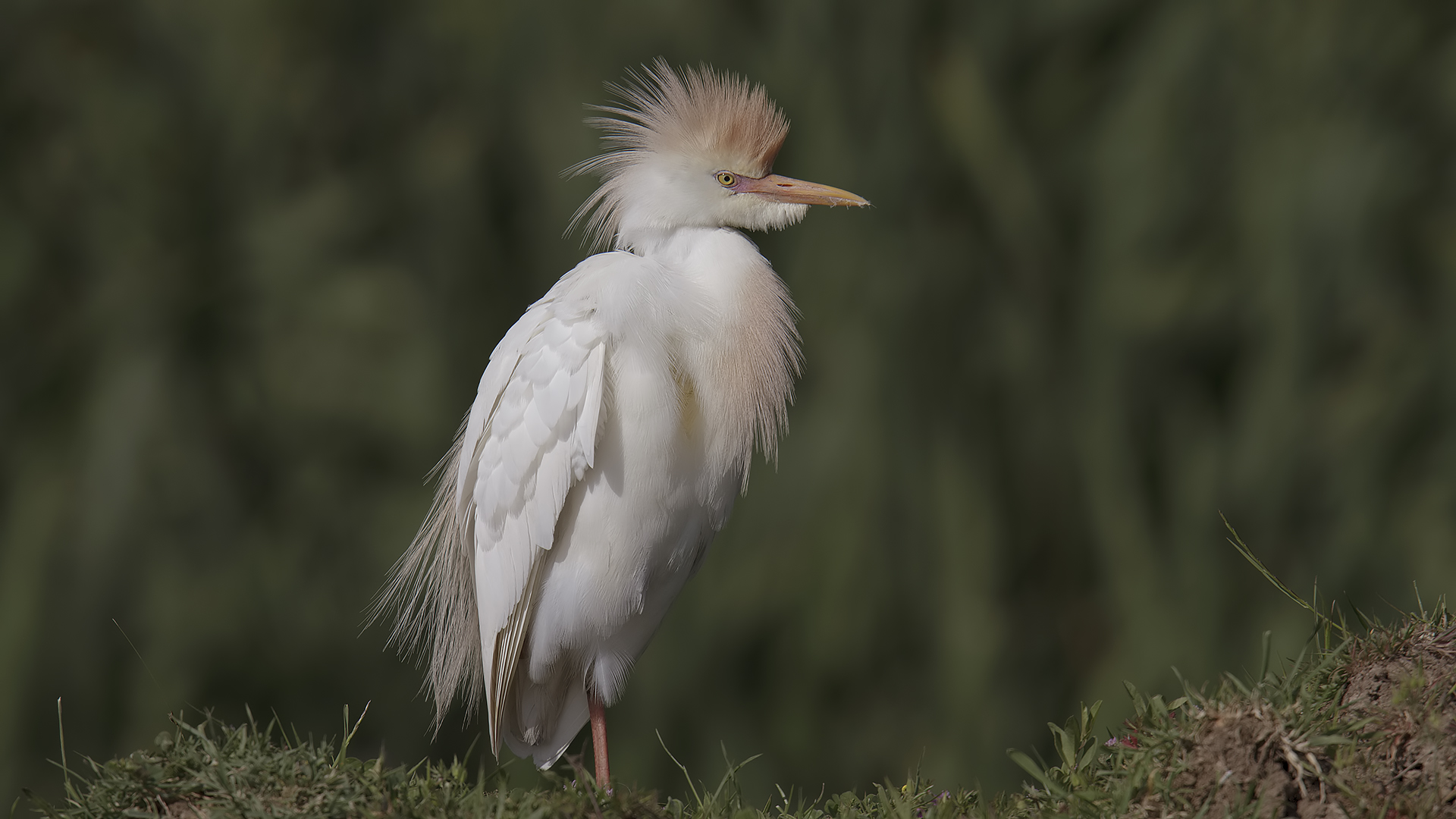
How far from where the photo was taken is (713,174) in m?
1.57

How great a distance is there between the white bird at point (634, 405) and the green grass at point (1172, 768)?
0.42 metres

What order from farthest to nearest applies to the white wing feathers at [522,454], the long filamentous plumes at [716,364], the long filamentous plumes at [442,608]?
the long filamentous plumes at [442,608] → the long filamentous plumes at [716,364] → the white wing feathers at [522,454]

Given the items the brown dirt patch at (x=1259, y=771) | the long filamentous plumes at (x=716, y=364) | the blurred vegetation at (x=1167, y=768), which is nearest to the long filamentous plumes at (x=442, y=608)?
the long filamentous plumes at (x=716, y=364)

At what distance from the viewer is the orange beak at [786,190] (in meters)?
1.56

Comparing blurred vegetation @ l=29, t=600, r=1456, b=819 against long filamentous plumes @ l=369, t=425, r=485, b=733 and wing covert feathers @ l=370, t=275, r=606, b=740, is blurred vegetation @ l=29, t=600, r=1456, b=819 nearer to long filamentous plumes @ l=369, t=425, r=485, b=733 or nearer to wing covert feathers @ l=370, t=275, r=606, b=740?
wing covert feathers @ l=370, t=275, r=606, b=740

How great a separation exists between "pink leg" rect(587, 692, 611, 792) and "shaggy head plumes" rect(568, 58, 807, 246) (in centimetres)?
67

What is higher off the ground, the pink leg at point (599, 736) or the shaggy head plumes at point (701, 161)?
the shaggy head plumes at point (701, 161)

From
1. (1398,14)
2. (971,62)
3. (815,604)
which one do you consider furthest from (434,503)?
(1398,14)

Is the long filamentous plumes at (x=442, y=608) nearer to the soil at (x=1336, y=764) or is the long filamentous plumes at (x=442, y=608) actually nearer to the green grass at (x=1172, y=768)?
the green grass at (x=1172, y=768)

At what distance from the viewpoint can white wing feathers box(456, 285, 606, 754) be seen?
142cm

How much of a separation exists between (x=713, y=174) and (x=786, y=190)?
0.11m

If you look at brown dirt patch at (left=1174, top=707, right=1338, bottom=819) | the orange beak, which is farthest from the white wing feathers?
brown dirt patch at (left=1174, top=707, right=1338, bottom=819)

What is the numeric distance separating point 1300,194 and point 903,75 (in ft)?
3.17

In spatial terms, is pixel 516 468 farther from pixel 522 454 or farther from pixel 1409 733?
pixel 1409 733
